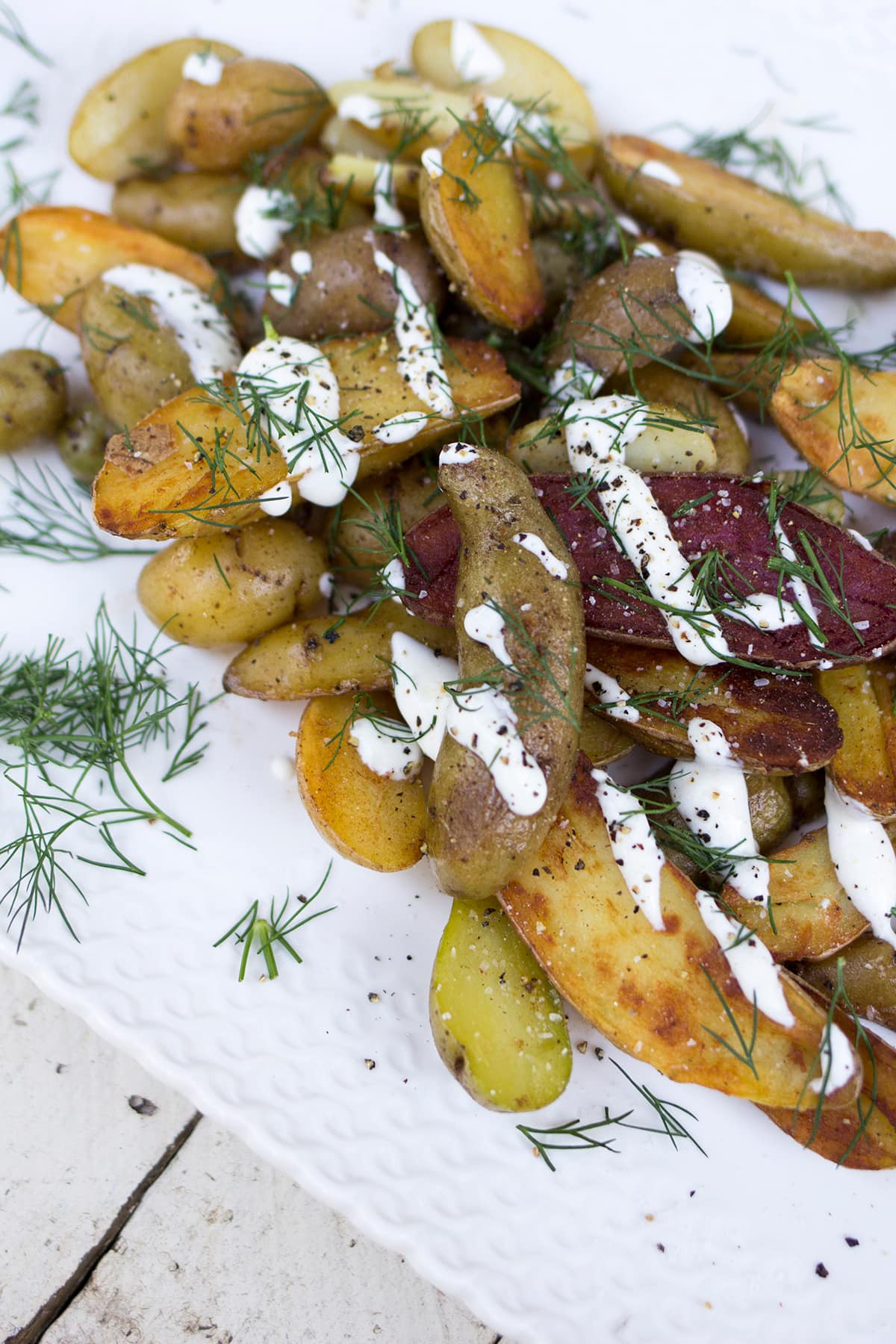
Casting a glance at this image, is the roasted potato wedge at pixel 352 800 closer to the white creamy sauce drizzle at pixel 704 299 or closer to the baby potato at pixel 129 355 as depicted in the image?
the baby potato at pixel 129 355

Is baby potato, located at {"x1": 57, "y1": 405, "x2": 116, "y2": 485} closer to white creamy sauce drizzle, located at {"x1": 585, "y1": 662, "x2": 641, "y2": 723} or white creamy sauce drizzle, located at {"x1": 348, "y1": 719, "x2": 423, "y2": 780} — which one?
white creamy sauce drizzle, located at {"x1": 348, "y1": 719, "x2": 423, "y2": 780}

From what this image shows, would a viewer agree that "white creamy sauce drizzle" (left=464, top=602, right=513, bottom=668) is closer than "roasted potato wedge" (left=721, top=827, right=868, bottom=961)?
Yes

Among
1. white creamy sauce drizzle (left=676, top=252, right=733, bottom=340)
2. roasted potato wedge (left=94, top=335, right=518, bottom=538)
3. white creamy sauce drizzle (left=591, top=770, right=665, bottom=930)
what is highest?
white creamy sauce drizzle (left=676, top=252, right=733, bottom=340)

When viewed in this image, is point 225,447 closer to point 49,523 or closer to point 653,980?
point 49,523

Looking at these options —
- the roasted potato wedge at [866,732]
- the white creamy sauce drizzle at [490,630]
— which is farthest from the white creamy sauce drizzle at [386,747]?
the roasted potato wedge at [866,732]

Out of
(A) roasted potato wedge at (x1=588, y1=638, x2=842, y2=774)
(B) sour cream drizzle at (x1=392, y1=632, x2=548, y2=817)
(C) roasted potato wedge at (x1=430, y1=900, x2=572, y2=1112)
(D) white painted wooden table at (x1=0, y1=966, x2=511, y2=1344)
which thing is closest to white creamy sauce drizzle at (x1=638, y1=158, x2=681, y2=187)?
(A) roasted potato wedge at (x1=588, y1=638, x2=842, y2=774)

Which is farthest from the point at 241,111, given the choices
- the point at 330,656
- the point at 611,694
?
the point at 611,694
